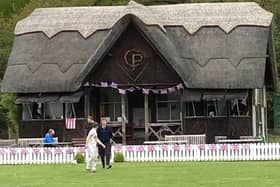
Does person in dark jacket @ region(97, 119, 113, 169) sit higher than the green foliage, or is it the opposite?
the green foliage

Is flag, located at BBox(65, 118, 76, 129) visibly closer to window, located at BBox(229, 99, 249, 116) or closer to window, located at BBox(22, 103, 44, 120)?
window, located at BBox(22, 103, 44, 120)

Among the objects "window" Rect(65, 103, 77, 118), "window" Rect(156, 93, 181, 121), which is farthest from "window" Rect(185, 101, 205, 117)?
"window" Rect(65, 103, 77, 118)

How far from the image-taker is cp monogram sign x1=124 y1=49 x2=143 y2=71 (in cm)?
4625

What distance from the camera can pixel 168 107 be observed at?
47812 mm

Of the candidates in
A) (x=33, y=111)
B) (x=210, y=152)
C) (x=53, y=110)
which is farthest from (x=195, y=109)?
(x=210, y=152)

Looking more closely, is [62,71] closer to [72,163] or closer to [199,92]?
[199,92]

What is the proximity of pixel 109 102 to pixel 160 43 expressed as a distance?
209 inches

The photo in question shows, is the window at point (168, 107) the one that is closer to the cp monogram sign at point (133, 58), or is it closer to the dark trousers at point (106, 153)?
the cp monogram sign at point (133, 58)

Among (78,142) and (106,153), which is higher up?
(78,142)

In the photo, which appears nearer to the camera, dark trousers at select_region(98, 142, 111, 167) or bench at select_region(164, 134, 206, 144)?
dark trousers at select_region(98, 142, 111, 167)

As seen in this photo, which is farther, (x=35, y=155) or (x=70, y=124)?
(x=70, y=124)

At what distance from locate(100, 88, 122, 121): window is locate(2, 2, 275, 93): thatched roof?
2235 millimetres

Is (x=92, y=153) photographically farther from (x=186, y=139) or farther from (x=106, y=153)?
(x=186, y=139)

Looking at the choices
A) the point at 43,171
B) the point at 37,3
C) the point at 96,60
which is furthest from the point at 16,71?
the point at 37,3
